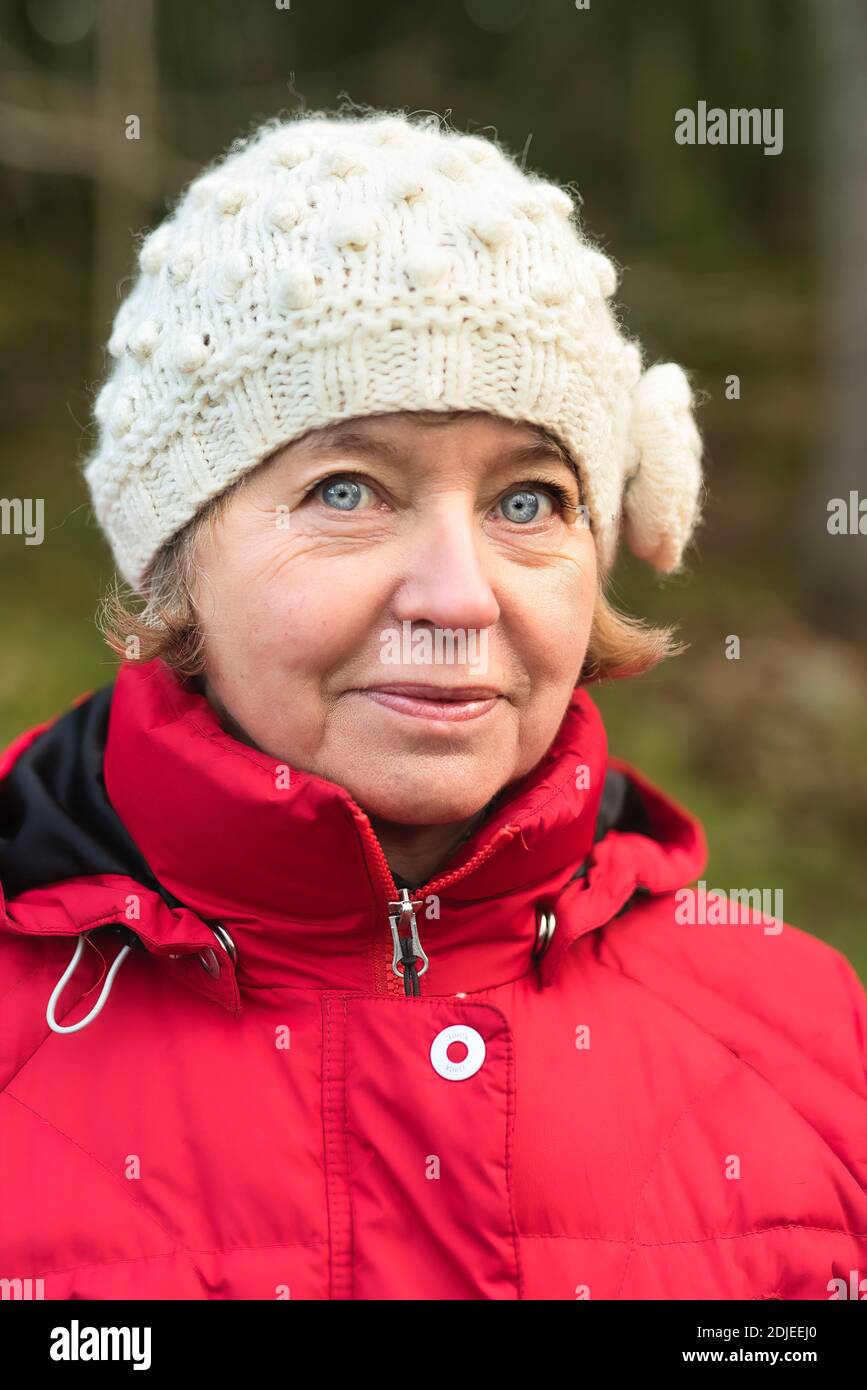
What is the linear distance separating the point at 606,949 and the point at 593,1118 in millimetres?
353


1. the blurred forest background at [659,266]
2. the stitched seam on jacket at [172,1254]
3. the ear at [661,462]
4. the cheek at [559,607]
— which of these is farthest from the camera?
the blurred forest background at [659,266]

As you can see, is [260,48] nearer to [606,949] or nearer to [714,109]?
[714,109]

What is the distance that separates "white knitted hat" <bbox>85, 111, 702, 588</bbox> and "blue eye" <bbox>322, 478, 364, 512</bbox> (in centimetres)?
10

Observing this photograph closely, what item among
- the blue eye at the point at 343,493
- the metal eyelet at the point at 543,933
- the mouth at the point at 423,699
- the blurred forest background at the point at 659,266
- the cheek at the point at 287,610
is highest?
the blurred forest background at the point at 659,266

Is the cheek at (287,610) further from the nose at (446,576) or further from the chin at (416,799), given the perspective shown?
the chin at (416,799)

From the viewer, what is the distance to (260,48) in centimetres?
969

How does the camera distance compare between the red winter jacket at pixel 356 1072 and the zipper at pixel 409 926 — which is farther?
the zipper at pixel 409 926

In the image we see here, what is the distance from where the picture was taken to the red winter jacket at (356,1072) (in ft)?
6.48

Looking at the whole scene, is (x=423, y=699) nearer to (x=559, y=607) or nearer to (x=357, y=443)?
(x=559, y=607)

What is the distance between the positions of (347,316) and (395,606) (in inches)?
17.9

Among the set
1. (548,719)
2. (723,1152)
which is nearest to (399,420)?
(548,719)

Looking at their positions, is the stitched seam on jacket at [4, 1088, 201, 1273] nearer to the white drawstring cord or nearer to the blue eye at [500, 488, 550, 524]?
the white drawstring cord

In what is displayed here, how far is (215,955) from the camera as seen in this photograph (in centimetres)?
208

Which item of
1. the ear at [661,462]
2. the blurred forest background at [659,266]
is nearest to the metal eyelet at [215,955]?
the ear at [661,462]
